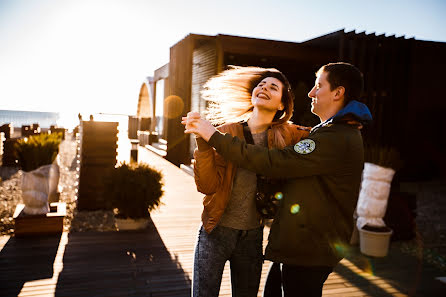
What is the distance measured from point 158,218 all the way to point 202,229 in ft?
13.5

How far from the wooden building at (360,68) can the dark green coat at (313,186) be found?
5.31 metres

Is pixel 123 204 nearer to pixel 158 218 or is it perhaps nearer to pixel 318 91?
pixel 158 218

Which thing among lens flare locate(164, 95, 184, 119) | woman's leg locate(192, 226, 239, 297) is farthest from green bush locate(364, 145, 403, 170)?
lens flare locate(164, 95, 184, 119)

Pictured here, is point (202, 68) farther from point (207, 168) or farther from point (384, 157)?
point (207, 168)

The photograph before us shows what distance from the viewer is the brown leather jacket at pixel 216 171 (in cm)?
167

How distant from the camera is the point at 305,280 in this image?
5.18ft

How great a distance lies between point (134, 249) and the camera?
439 cm

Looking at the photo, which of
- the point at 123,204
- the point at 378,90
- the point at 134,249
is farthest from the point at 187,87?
the point at 134,249

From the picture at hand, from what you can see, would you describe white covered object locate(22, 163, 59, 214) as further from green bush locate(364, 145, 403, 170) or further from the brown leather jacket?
green bush locate(364, 145, 403, 170)

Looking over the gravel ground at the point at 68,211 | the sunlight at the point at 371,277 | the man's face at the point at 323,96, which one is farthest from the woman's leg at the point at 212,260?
the gravel ground at the point at 68,211

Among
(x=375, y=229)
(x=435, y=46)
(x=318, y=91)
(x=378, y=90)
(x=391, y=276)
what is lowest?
(x=391, y=276)

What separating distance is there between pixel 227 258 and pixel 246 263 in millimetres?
109

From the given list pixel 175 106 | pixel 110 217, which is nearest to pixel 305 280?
pixel 110 217

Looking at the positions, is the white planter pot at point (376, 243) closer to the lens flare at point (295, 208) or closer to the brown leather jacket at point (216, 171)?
the brown leather jacket at point (216, 171)
